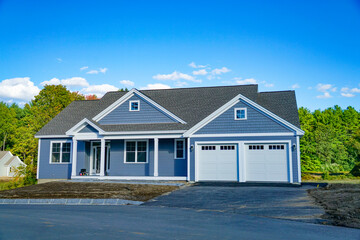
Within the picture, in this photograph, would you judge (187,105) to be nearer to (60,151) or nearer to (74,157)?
(74,157)

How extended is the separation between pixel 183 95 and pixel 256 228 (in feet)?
60.4

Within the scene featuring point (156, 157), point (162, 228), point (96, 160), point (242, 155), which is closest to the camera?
point (162, 228)

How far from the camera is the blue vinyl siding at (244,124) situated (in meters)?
19.5

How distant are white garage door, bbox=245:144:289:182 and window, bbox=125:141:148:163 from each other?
693cm

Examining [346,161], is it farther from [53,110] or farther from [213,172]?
[53,110]

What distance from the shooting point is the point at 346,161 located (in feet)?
133

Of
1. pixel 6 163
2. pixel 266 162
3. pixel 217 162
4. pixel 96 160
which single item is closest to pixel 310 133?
pixel 266 162

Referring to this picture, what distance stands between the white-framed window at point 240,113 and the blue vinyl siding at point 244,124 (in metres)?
0.18

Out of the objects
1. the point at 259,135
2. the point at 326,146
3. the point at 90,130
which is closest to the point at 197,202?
the point at 259,135

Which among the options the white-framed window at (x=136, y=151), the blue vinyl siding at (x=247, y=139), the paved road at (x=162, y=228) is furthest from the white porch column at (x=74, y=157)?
the paved road at (x=162, y=228)

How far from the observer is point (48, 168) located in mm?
23016

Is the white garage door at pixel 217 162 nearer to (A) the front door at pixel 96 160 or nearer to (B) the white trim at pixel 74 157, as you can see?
(A) the front door at pixel 96 160

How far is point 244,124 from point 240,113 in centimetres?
73

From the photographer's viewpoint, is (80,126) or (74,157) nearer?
(74,157)
